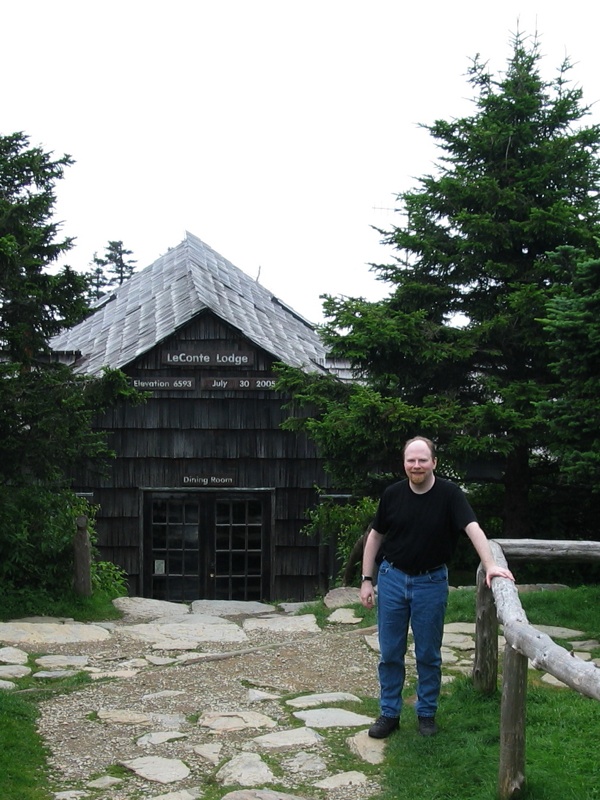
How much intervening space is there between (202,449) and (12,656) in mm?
8139

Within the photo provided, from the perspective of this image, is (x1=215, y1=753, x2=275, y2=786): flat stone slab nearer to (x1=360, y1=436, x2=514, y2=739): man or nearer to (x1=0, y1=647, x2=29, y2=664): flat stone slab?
(x1=360, y1=436, x2=514, y2=739): man

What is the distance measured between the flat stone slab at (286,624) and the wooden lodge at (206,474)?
5.61 metres

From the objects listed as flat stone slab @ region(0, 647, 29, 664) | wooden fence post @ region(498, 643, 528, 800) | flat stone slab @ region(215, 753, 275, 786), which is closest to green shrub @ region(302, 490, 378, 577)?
flat stone slab @ region(0, 647, 29, 664)

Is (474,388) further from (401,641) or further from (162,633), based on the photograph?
(401,641)

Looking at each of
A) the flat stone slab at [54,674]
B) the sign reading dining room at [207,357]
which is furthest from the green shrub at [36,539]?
the sign reading dining room at [207,357]

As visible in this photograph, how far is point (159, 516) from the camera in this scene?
52.4 ft

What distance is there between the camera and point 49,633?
8.82 metres

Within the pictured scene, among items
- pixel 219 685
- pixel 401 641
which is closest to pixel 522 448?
pixel 219 685

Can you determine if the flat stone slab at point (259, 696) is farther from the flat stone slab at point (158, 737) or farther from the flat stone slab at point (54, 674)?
the flat stone slab at point (54, 674)

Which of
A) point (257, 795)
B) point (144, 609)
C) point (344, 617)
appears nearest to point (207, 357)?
point (144, 609)

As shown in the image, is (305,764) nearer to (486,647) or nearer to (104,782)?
(104,782)

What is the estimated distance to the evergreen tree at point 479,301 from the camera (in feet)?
35.2

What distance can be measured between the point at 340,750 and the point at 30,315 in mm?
6545

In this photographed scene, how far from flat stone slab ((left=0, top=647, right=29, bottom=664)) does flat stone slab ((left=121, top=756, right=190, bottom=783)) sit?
2.90 meters
